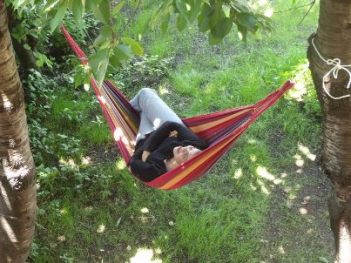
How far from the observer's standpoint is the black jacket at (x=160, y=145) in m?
2.52

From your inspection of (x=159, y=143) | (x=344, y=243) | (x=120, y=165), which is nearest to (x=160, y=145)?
(x=159, y=143)

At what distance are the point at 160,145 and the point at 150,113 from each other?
0.82ft

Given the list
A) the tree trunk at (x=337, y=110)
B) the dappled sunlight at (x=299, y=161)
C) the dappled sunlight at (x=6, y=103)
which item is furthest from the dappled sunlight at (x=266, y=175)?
the dappled sunlight at (x=6, y=103)

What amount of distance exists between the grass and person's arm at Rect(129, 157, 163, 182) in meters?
0.39

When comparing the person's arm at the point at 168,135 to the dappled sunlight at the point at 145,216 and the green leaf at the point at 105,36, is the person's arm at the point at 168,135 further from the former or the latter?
the green leaf at the point at 105,36

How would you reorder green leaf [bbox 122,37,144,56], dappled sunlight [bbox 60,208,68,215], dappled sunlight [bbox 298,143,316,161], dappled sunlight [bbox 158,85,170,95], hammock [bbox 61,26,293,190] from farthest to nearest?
dappled sunlight [bbox 158,85,170,95], dappled sunlight [bbox 298,143,316,161], dappled sunlight [bbox 60,208,68,215], hammock [bbox 61,26,293,190], green leaf [bbox 122,37,144,56]

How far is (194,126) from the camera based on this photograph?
2754 millimetres

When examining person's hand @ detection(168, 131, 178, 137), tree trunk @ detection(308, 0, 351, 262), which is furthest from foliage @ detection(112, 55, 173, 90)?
tree trunk @ detection(308, 0, 351, 262)

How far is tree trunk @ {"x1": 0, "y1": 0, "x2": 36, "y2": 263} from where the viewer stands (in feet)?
4.77

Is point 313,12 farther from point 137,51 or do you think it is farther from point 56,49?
point 137,51

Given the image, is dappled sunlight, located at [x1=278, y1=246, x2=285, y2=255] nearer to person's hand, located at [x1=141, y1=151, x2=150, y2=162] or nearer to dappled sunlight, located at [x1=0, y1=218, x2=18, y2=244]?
person's hand, located at [x1=141, y1=151, x2=150, y2=162]

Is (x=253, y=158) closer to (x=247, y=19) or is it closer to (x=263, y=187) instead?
(x=263, y=187)

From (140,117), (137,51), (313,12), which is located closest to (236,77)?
(140,117)

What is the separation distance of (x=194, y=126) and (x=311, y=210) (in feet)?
2.95
